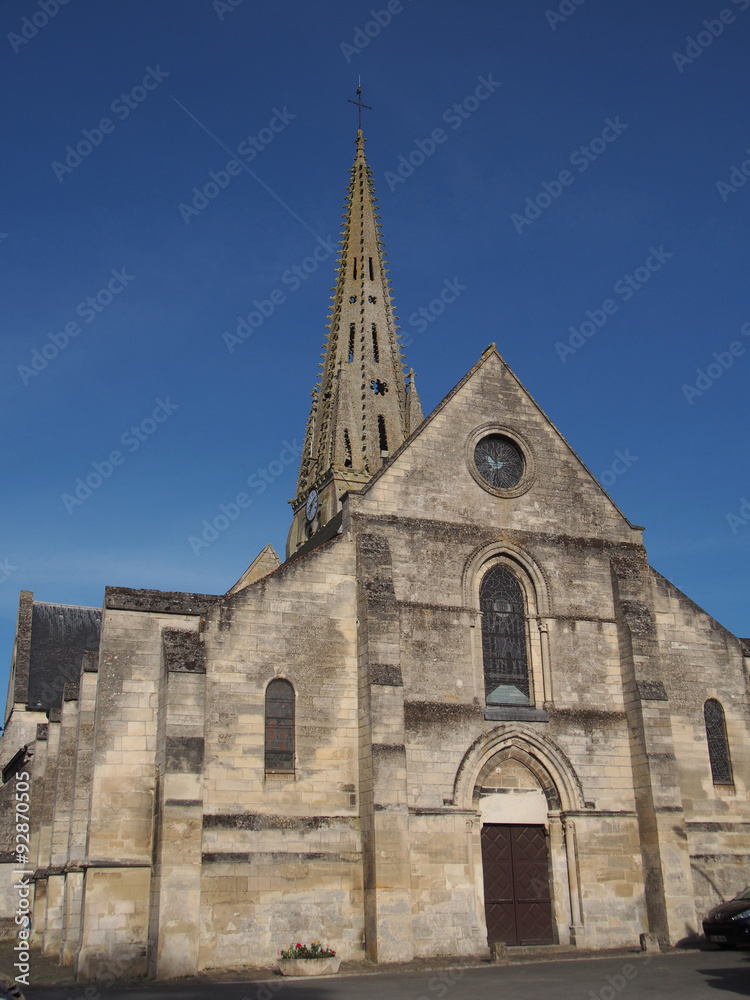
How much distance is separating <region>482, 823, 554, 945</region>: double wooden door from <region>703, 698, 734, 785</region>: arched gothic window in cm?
441

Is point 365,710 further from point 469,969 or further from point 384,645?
point 469,969

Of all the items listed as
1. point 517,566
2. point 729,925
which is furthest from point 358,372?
point 729,925

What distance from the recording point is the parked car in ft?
54.9

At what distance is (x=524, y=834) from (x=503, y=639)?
12.5ft

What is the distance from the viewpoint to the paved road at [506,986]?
1230 cm

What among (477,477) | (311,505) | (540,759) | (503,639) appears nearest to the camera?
(540,759)

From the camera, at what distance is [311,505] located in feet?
143

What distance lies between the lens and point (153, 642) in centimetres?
1716

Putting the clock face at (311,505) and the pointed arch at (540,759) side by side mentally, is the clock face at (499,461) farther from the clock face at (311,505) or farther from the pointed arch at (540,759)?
the clock face at (311,505)

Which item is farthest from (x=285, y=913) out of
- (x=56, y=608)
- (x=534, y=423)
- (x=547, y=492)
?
(x=56, y=608)

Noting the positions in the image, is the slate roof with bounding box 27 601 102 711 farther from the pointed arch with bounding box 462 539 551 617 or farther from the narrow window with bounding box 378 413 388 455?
the pointed arch with bounding box 462 539 551 617

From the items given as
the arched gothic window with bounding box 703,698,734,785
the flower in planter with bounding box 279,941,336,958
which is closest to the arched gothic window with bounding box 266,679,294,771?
the flower in planter with bounding box 279,941,336,958

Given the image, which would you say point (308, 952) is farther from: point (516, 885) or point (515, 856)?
point (515, 856)

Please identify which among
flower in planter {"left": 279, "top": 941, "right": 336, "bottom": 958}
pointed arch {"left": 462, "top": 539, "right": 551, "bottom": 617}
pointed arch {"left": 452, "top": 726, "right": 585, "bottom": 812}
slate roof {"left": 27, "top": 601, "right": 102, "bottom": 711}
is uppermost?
slate roof {"left": 27, "top": 601, "right": 102, "bottom": 711}
